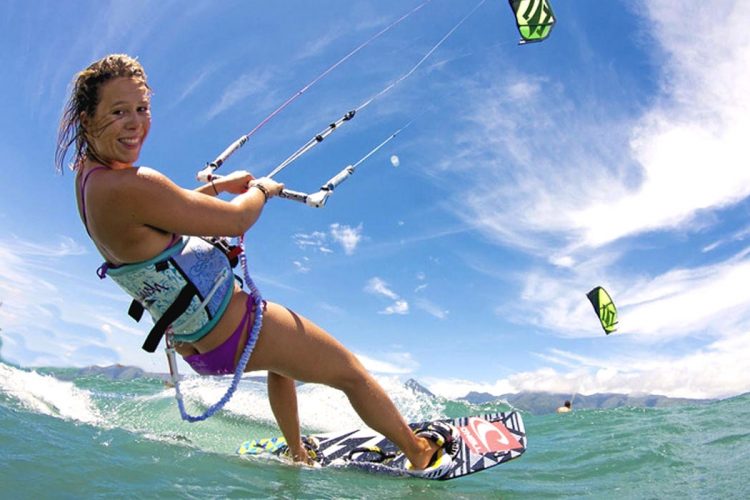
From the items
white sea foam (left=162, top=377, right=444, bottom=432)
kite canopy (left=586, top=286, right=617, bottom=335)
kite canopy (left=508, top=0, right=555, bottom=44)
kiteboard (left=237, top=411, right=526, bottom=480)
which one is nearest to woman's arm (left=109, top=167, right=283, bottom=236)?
kiteboard (left=237, top=411, right=526, bottom=480)

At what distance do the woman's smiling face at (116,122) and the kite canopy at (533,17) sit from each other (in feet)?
27.1

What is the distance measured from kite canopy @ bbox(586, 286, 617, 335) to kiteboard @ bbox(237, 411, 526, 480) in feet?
68.3

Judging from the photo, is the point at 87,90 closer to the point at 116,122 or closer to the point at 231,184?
the point at 116,122

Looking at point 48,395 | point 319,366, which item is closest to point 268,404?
point 48,395

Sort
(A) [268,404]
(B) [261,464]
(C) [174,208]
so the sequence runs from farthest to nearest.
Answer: (A) [268,404] → (B) [261,464] → (C) [174,208]

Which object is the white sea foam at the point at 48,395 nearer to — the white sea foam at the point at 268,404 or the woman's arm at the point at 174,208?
the white sea foam at the point at 268,404

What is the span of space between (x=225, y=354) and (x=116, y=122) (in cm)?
149

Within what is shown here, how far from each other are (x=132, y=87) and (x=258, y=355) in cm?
174

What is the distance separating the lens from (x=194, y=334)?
3.21 m

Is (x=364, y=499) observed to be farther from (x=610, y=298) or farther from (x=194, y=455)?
(x=610, y=298)

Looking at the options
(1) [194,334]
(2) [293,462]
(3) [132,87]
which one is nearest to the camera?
(3) [132,87]

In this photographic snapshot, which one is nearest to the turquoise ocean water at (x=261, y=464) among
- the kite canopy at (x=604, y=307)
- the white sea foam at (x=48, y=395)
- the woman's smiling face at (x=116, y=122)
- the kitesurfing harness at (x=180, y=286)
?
the white sea foam at (x=48, y=395)

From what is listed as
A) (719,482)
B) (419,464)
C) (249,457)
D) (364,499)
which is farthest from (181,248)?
(719,482)

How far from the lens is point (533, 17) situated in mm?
10016
